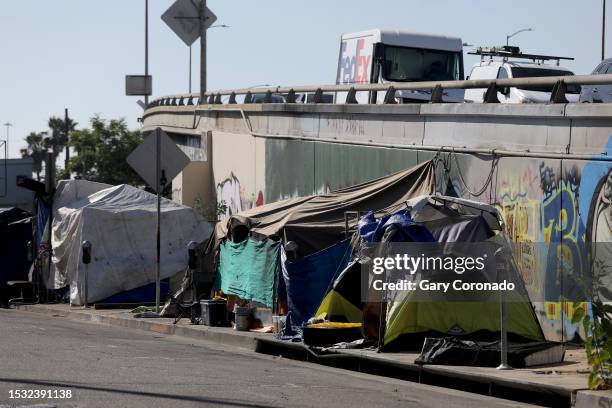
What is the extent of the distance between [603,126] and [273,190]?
546 inches

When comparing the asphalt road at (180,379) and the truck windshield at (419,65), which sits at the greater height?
the truck windshield at (419,65)

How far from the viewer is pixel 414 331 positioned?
15.5 metres

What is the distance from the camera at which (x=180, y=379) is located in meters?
12.4

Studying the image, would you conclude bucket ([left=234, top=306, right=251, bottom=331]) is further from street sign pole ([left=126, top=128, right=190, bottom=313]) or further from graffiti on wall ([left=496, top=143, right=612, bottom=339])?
graffiti on wall ([left=496, top=143, right=612, bottom=339])

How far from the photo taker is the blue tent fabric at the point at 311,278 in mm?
18188

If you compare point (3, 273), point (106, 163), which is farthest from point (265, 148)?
point (106, 163)

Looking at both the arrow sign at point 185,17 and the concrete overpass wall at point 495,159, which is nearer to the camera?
the concrete overpass wall at point 495,159

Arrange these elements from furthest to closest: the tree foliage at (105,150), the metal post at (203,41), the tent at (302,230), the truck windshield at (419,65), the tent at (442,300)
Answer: the tree foliage at (105,150)
the metal post at (203,41)
the truck windshield at (419,65)
the tent at (302,230)
the tent at (442,300)

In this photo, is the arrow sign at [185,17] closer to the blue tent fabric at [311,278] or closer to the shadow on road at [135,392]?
the blue tent fabric at [311,278]

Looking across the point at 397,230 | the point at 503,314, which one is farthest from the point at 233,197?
the point at 503,314

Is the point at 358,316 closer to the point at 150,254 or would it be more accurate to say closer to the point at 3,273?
the point at 150,254

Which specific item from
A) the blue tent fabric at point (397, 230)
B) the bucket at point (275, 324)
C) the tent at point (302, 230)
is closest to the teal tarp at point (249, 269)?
the tent at point (302, 230)

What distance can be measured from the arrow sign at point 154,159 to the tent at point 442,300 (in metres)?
6.27

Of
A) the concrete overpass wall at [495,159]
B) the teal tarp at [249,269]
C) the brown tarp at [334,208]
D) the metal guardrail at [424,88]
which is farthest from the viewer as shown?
the teal tarp at [249,269]
